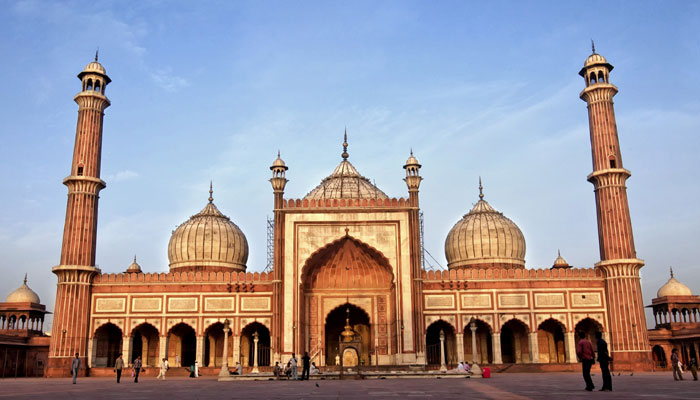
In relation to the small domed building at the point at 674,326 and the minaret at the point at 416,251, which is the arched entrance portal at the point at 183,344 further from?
the small domed building at the point at 674,326

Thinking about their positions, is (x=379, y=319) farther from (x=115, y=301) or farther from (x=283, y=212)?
(x=115, y=301)

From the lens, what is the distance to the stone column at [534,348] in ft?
94.1

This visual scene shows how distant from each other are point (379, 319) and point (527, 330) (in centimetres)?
694

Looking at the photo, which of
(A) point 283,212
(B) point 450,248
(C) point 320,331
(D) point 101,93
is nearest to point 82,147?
(D) point 101,93

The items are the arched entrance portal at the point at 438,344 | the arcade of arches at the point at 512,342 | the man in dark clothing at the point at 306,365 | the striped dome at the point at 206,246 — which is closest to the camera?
the man in dark clothing at the point at 306,365

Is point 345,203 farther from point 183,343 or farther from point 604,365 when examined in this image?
point 604,365

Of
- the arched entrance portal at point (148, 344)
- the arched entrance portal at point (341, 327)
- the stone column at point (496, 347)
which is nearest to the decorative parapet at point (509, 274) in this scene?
the stone column at point (496, 347)

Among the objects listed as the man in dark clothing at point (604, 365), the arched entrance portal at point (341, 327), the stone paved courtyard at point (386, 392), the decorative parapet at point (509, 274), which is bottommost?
the stone paved courtyard at point (386, 392)

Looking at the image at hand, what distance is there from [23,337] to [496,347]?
23.9 m

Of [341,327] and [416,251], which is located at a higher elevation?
[416,251]

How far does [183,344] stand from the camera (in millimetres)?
31438

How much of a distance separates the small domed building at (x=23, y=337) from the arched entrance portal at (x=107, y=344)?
4.72m

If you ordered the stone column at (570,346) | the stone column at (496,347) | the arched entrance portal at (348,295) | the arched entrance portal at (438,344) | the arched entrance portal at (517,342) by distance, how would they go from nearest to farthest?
the stone column at (496,347), the stone column at (570,346), the arched entrance portal at (348,295), the arched entrance portal at (517,342), the arched entrance portal at (438,344)

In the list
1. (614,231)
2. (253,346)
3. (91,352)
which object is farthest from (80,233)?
(614,231)
